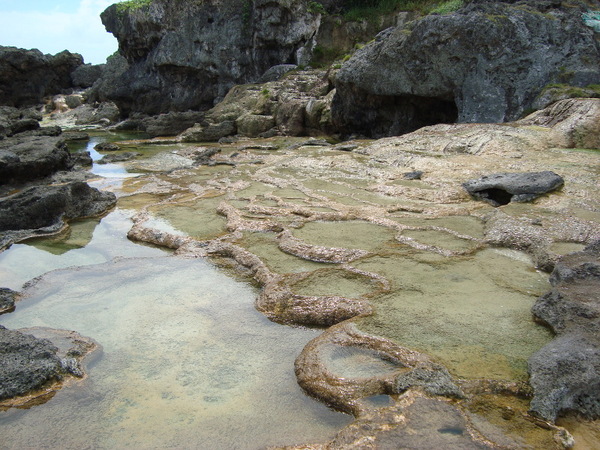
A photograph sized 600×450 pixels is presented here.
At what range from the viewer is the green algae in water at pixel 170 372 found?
2873 mm

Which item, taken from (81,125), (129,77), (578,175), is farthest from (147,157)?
(129,77)

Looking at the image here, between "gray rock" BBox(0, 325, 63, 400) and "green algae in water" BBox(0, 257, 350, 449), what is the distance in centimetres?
17

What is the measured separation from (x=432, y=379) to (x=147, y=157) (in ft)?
45.2

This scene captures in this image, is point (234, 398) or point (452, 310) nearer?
point (234, 398)

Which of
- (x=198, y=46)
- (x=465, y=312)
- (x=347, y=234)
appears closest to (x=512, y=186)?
(x=347, y=234)

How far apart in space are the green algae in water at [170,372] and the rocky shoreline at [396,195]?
17cm

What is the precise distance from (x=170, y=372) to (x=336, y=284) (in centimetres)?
179

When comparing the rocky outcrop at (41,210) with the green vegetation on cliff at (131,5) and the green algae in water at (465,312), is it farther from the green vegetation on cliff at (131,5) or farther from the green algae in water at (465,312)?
the green vegetation on cliff at (131,5)

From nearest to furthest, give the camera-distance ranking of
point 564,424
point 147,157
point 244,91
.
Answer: point 564,424
point 147,157
point 244,91

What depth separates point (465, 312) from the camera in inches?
155

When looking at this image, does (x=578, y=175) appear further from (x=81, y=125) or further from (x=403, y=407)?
(x=81, y=125)

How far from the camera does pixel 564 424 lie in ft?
8.84

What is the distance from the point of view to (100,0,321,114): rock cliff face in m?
27.6

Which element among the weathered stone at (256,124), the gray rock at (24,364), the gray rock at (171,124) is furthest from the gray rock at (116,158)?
the gray rock at (24,364)
